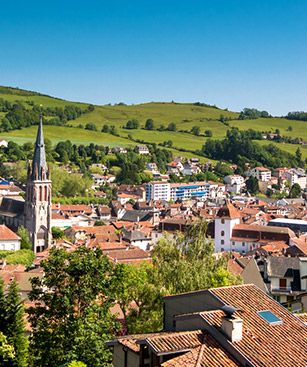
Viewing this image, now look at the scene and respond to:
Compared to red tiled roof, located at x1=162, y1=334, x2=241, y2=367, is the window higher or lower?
higher

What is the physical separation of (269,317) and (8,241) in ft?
199

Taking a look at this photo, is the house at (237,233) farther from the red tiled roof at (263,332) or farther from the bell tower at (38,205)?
the red tiled roof at (263,332)

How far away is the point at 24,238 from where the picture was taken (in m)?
75.6

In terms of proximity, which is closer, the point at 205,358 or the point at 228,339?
the point at 205,358

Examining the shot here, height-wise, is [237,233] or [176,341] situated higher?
[176,341]

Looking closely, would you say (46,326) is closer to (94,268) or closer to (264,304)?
(94,268)

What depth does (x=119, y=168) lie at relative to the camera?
167m

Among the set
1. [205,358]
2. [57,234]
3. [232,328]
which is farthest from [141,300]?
[57,234]

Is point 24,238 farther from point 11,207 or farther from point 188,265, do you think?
point 188,265

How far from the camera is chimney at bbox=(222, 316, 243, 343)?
12.8 metres

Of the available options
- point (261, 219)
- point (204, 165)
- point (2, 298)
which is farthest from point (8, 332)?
point (204, 165)

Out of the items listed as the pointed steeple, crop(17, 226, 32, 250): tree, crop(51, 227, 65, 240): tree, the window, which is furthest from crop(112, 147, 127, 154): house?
the window

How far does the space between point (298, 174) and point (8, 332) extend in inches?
6751

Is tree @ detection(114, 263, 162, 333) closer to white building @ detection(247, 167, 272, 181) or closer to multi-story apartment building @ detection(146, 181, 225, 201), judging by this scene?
multi-story apartment building @ detection(146, 181, 225, 201)
